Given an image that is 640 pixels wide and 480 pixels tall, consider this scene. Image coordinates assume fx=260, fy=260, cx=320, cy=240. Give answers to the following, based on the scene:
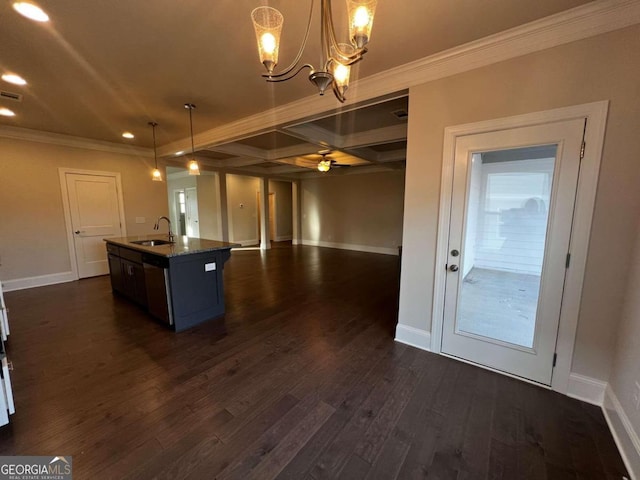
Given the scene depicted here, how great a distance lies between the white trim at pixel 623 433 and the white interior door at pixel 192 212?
32.0 ft

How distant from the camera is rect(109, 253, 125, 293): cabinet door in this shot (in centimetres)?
383

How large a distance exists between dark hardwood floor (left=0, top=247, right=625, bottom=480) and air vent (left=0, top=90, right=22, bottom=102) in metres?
2.64

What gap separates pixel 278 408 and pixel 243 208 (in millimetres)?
7897

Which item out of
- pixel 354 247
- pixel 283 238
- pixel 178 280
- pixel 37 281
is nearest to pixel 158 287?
pixel 178 280

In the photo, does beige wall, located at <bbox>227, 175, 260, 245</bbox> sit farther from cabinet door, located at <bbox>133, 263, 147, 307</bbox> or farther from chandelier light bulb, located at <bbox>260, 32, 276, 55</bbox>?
chandelier light bulb, located at <bbox>260, 32, 276, 55</bbox>

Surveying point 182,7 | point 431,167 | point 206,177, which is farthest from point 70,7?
point 206,177

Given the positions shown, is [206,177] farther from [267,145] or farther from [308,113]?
[308,113]

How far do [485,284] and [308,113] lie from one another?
2.63 m

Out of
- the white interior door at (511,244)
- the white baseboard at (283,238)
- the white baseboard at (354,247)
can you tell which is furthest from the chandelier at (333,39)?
the white baseboard at (283,238)

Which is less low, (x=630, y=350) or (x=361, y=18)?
(x=361, y=18)

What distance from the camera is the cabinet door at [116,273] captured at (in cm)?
383

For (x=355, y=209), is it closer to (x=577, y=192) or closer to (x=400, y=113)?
(x=400, y=113)

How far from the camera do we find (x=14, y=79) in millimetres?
2605

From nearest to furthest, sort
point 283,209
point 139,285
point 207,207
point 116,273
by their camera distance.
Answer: point 139,285, point 116,273, point 207,207, point 283,209
